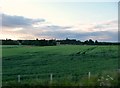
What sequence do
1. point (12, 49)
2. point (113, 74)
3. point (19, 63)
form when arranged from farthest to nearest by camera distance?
1. point (12, 49)
2. point (19, 63)
3. point (113, 74)

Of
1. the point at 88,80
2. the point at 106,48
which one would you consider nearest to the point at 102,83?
the point at 88,80

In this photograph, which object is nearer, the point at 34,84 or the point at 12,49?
the point at 34,84

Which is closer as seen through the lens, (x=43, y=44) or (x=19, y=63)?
(x=19, y=63)

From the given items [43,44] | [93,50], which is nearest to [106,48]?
[93,50]

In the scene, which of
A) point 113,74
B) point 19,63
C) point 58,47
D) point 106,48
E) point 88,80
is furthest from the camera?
point 106,48

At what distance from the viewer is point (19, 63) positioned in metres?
37.7

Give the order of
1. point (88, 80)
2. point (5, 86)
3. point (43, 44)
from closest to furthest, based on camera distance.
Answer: point (5, 86), point (88, 80), point (43, 44)

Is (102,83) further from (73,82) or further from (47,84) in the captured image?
(47,84)

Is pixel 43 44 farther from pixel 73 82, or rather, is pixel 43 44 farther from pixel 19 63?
pixel 73 82

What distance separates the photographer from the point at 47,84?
54.4ft

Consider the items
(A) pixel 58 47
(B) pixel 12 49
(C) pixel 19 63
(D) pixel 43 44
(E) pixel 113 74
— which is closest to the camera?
(E) pixel 113 74

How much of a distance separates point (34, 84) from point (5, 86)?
150 cm

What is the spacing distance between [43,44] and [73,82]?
35.0m

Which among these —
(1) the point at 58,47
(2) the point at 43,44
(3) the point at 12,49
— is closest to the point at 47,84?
A: (3) the point at 12,49
